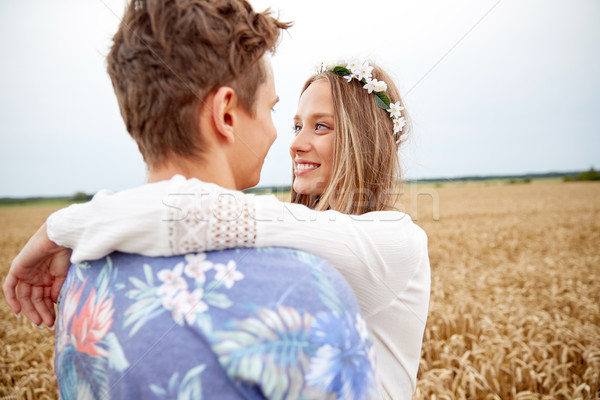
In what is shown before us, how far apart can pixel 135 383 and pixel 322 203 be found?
64.6 inches

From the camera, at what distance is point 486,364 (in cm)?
427

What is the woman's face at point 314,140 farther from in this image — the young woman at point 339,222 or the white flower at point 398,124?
the white flower at point 398,124

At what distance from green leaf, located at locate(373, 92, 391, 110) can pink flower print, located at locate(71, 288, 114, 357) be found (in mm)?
2151

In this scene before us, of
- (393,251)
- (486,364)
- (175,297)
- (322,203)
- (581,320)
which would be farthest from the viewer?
(581,320)

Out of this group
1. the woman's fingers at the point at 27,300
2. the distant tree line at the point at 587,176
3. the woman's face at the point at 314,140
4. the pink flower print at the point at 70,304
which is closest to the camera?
the pink flower print at the point at 70,304

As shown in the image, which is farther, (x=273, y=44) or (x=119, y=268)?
(x=273, y=44)

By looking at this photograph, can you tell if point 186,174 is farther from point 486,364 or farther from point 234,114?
point 486,364

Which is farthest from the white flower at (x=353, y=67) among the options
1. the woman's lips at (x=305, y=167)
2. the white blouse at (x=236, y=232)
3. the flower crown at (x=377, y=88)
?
the white blouse at (x=236, y=232)

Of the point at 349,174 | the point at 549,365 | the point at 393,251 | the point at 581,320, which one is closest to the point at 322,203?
the point at 349,174

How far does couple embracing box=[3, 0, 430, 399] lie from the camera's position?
3.01 feet

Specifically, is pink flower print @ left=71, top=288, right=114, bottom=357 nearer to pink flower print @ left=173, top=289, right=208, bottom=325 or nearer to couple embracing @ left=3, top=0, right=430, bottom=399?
couple embracing @ left=3, top=0, right=430, bottom=399

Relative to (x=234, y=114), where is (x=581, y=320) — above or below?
below

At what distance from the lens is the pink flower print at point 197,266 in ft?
3.15

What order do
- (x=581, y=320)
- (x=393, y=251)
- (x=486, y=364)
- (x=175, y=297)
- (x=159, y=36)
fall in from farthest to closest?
(x=581, y=320) < (x=486, y=364) < (x=393, y=251) < (x=159, y=36) < (x=175, y=297)
